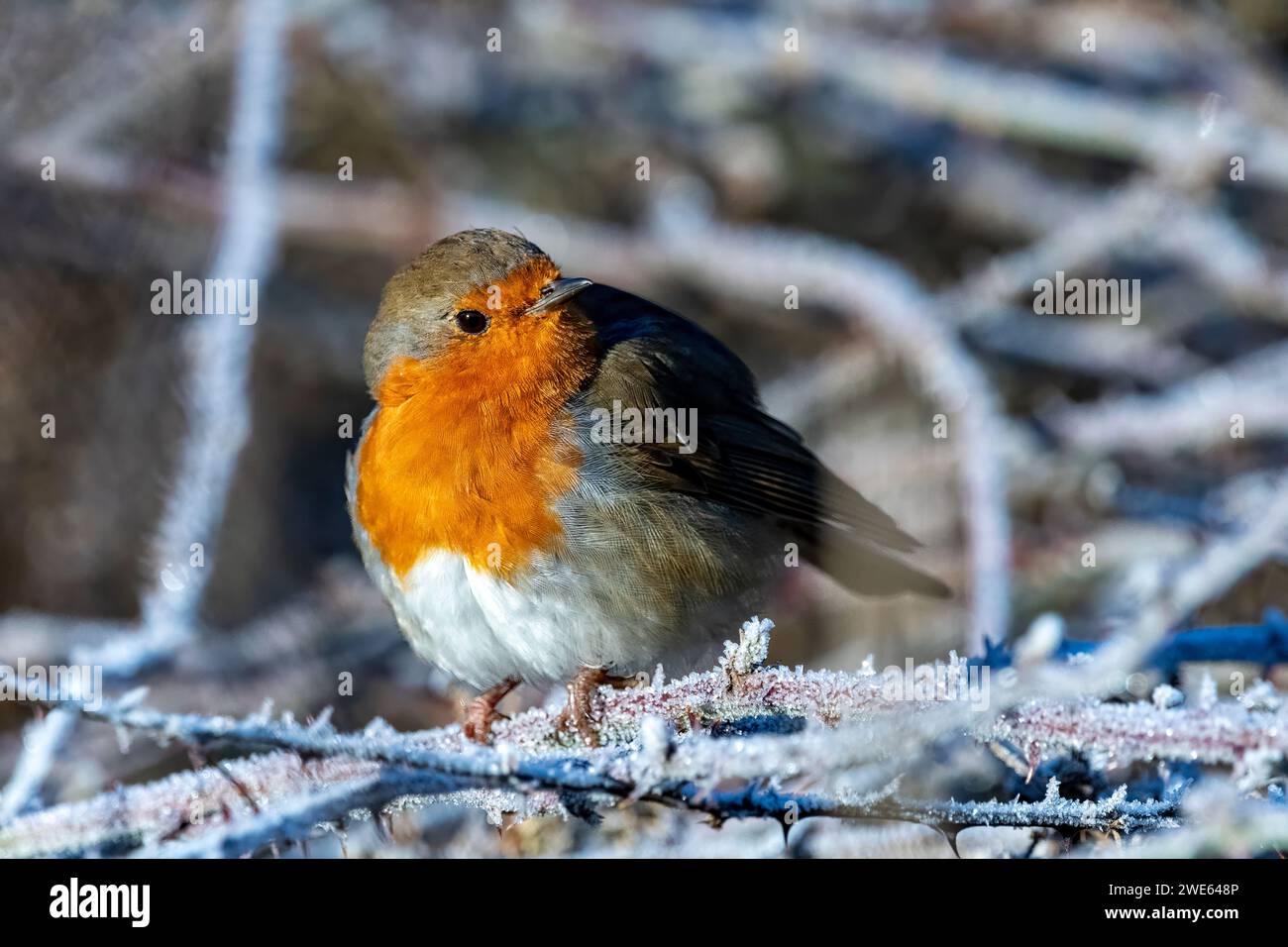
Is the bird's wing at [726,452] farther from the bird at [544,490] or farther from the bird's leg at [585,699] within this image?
the bird's leg at [585,699]

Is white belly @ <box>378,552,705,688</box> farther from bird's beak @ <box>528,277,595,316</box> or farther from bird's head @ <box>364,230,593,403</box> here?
bird's beak @ <box>528,277,595,316</box>

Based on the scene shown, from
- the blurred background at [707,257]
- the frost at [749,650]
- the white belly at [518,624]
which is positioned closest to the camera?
the frost at [749,650]

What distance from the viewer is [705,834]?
9.96 ft

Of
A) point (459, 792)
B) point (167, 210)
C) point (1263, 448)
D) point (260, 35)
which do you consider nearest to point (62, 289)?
point (167, 210)

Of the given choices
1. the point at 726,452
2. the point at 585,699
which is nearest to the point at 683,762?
the point at 585,699

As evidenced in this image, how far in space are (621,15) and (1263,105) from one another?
2.66 metres

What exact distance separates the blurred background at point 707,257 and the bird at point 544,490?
60 cm

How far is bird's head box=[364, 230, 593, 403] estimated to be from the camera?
3.35 meters

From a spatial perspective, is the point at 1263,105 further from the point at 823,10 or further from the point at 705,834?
the point at 705,834

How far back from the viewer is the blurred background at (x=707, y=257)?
14.9ft

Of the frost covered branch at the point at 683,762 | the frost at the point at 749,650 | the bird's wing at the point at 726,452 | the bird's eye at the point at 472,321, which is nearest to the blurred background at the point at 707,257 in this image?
the bird's wing at the point at 726,452

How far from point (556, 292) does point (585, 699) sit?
103 centimetres

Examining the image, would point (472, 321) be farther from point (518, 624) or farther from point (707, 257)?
point (707, 257)

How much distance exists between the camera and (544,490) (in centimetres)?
320
